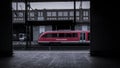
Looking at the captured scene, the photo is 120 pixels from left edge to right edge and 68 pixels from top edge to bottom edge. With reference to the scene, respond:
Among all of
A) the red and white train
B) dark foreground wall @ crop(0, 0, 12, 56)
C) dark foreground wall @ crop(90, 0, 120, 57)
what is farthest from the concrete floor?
the red and white train

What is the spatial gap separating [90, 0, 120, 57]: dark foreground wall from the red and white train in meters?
12.2

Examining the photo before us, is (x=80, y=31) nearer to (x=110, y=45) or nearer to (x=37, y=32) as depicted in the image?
(x=37, y=32)

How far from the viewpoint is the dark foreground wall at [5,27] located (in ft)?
81.8

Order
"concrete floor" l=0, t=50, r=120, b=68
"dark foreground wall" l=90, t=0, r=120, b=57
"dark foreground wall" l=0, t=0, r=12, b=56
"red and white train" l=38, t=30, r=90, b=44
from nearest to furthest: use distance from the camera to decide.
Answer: "concrete floor" l=0, t=50, r=120, b=68 < "dark foreground wall" l=90, t=0, r=120, b=57 < "dark foreground wall" l=0, t=0, r=12, b=56 < "red and white train" l=38, t=30, r=90, b=44

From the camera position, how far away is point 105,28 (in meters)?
24.1

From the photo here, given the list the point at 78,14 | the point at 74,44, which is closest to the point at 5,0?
the point at 74,44

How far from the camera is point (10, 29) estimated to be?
83.1ft

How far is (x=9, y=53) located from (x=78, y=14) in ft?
56.1

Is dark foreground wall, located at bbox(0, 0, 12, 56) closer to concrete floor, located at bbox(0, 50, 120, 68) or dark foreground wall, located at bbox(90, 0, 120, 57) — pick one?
concrete floor, located at bbox(0, 50, 120, 68)

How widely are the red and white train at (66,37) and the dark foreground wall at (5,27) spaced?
12.1 m

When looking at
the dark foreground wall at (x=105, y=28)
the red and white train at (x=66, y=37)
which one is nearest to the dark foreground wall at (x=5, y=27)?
the dark foreground wall at (x=105, y=28)

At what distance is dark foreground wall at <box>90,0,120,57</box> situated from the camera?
936 inches

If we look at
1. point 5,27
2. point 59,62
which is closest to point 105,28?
point 59,62

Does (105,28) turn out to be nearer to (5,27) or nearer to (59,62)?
(59,62)
